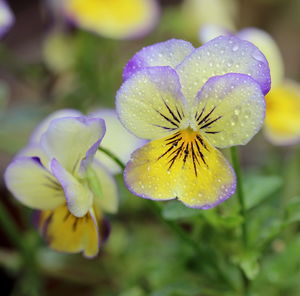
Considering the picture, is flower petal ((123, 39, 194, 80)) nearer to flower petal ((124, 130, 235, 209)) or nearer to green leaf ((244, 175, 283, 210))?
flower petal ((124, 130, 235, 209))

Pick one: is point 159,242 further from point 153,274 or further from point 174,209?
point 174,209

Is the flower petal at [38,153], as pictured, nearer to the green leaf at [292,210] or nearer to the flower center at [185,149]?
the flower center at [185,149]

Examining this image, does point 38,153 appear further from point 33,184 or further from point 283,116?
point 283,116

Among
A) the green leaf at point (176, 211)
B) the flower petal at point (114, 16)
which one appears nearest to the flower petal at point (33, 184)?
the green leaf at point (176, 211)

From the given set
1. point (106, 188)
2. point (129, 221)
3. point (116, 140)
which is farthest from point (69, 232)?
point (129, 221)

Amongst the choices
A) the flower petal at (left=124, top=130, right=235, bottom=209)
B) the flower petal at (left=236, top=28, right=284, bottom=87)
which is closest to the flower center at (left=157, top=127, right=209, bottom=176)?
the flower petal at (left=124, top=130, right=235, bottom=209)

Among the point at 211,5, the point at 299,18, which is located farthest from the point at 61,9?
the point at 299,18
